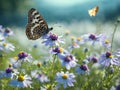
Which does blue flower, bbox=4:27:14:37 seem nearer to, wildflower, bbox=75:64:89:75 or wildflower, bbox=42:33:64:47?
wildflower, bbox=42:33:64:47

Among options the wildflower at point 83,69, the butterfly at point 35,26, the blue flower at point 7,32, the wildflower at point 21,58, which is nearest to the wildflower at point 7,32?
the blue flower at point 7,32

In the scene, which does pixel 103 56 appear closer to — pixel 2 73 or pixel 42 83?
pixel 42 83

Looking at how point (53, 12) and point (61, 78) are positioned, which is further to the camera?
point (53, 12)

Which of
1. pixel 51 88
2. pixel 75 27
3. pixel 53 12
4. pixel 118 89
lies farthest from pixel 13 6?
pixel 118 89

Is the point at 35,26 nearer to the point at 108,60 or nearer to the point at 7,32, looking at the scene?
the point at 7,32

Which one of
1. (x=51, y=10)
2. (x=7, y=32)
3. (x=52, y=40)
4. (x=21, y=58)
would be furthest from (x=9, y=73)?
(x=51, y=10)

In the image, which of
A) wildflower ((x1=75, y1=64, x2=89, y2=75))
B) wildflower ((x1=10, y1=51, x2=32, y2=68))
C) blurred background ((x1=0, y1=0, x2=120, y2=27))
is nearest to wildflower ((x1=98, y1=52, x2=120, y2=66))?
wildflower ((x1=75, y1=64, x2=89, y2=75))

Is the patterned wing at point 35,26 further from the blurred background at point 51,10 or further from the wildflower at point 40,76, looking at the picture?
the blurred background at point 51,10

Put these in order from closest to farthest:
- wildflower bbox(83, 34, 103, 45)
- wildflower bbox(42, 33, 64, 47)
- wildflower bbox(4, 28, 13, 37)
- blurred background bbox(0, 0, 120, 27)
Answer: wildflower bbox(42, 33, 64, 47), wildflower bbox(83, 34, 103, 45), wildflower bbox(4, 28, 13, 37), blurred background bbox(0, 0, 120, 27)
